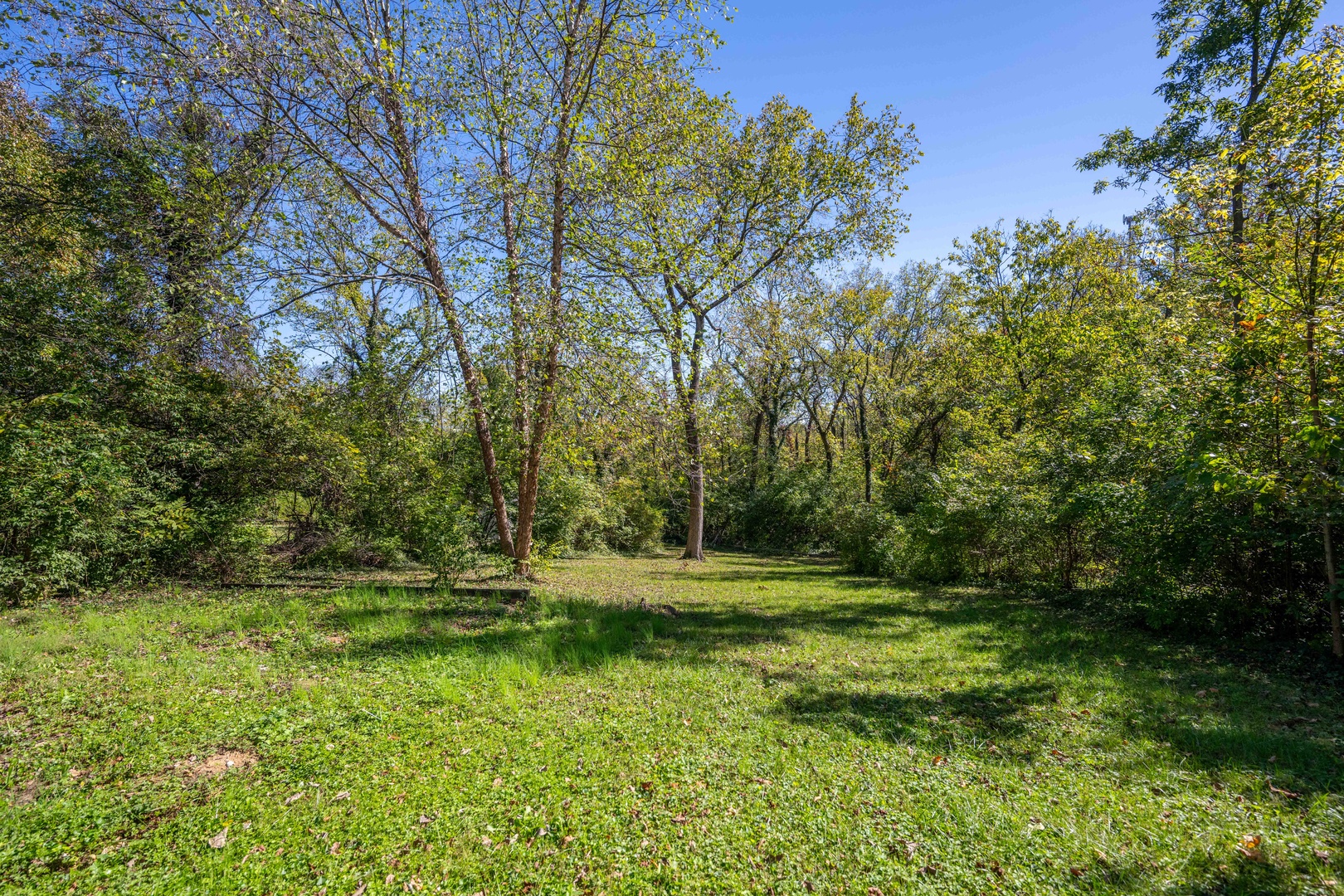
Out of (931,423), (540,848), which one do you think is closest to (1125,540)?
(540,848)

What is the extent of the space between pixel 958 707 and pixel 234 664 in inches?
291

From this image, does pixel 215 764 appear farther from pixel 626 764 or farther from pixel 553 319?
pixel 553 319

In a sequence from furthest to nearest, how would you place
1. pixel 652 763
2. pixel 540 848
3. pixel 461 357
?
1. pixel 461 357
2. pixel 652 763
3. pixel 540 848

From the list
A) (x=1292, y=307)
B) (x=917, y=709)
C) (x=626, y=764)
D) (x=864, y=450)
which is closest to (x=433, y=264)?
(x=626, y=764)

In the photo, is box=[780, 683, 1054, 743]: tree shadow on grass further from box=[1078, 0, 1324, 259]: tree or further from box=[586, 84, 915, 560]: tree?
box=[1078, 0, 1324, 259]: tree

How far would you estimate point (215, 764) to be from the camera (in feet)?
12.7

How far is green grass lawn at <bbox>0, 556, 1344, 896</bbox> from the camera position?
308 cm

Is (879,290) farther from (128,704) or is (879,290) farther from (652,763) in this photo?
(128,704)

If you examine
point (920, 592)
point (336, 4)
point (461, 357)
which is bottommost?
point (920, 592)

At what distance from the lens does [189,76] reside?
813cm

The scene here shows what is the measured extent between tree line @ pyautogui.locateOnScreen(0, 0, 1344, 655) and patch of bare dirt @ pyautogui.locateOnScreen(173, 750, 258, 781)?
573 cm

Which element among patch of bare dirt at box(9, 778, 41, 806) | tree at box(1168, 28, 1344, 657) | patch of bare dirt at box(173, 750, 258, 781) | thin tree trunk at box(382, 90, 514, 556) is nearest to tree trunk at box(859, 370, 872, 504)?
tree at box(1168, 28, 1344, 657)

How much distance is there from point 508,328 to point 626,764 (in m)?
7.34

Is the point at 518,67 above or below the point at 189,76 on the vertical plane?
above
